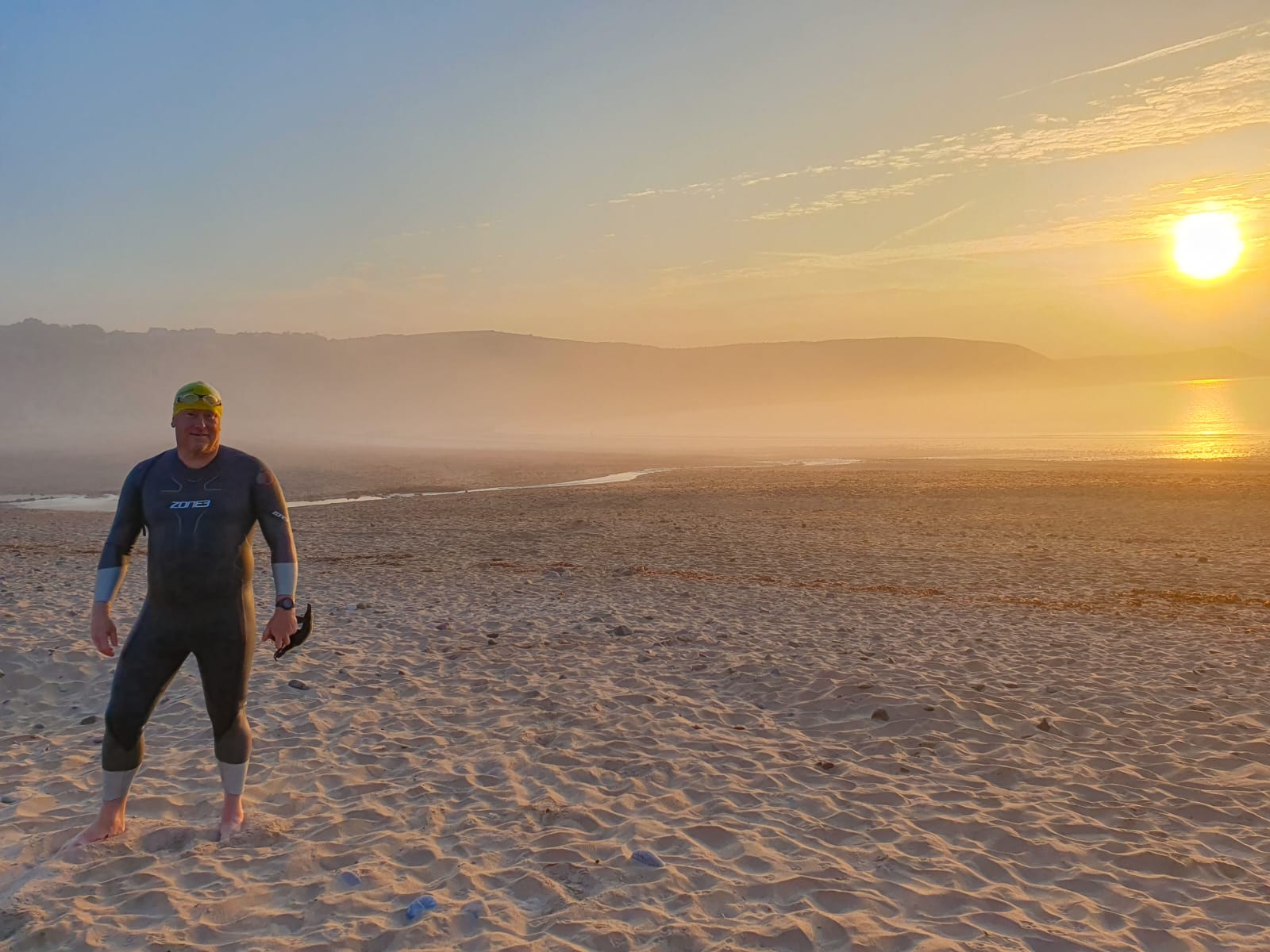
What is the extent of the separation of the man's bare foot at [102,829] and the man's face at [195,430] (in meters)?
1.94

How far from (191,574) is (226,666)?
490mm

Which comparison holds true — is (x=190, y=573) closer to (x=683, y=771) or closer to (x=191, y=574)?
(x=191, y=574)

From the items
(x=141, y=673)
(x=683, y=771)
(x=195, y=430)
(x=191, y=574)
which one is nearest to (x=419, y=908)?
(x=141, y=673)

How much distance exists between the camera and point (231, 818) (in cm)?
489

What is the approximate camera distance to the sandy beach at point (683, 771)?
13.6 feet

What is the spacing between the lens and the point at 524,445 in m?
63.9

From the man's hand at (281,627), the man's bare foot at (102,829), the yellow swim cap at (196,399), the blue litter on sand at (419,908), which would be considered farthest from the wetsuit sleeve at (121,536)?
the blue litter on sand at (419,908)

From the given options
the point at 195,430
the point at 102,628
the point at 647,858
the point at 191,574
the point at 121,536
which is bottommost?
the point at 647,858

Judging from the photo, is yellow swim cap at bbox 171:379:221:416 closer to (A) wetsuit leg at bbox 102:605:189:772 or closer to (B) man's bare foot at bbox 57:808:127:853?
(A) wetsuit leg at bbox 102:605:189:772

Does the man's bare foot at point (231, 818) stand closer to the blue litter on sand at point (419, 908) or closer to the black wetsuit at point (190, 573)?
the black wetsuit at point (190, 573)

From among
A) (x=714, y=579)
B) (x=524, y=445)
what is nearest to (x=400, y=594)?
(x=714, y=579)

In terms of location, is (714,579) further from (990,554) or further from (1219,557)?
(1219,557)

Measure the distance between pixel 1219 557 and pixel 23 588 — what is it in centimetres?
1782

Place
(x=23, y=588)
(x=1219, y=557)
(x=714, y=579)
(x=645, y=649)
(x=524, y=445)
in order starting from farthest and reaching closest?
(x=524, y=445), (x=1219, y=557), (x=714, y=579), (x=23, y=588), (x=645, y=649)
